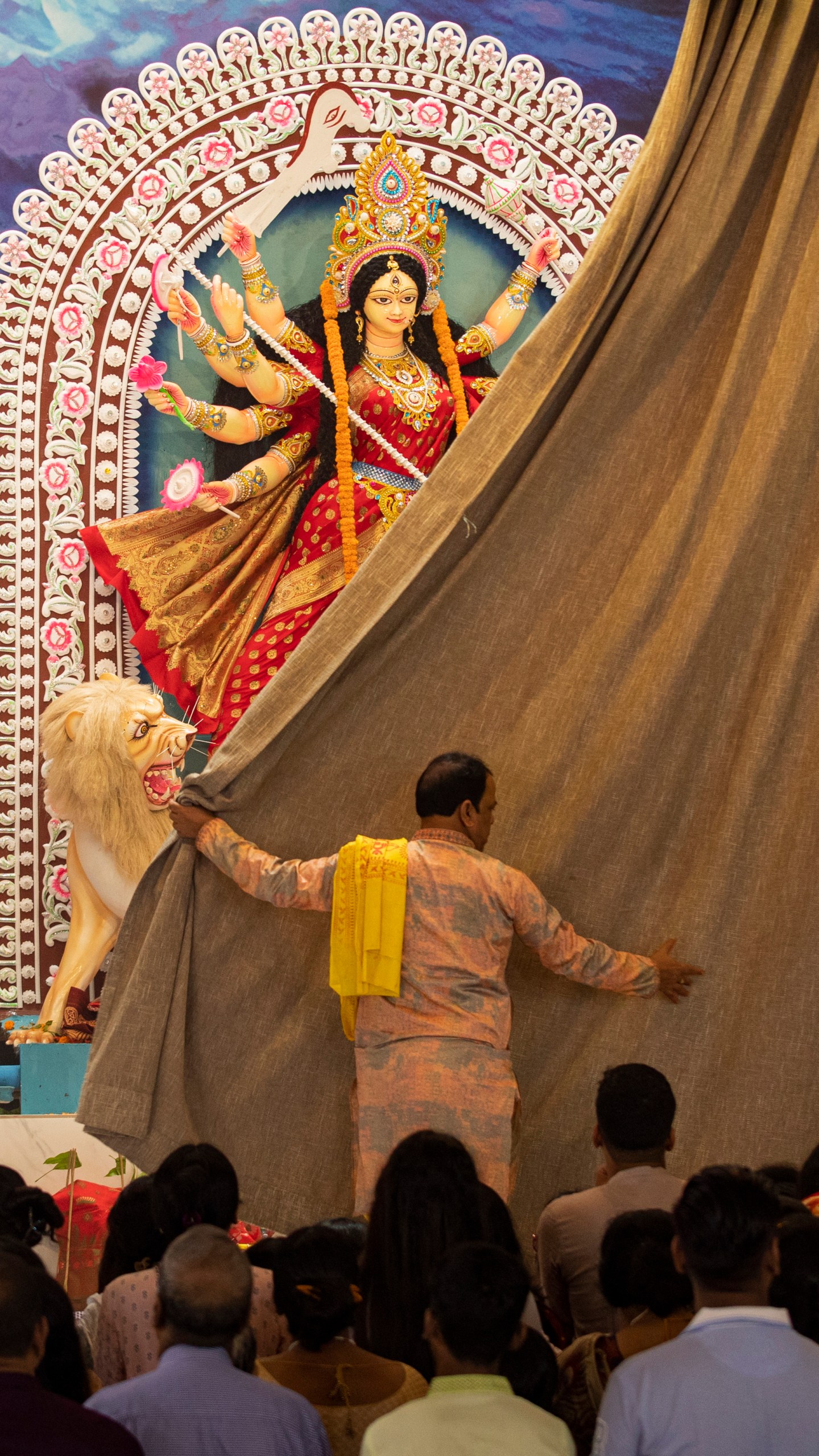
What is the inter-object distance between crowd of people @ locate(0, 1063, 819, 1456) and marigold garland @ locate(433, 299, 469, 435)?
3.78 meters

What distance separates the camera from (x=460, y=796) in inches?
128

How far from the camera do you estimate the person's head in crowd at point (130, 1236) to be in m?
2.67

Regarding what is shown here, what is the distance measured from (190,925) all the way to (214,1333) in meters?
1.63

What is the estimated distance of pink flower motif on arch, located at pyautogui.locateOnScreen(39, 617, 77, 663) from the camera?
5.68m

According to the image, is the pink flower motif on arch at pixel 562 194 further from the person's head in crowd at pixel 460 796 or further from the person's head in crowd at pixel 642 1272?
the person's head in crowd at pixel 642 1272

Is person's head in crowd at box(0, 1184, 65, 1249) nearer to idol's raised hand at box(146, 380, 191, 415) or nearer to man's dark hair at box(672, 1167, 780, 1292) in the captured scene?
man's dark hair at box(672, 1167, 780, 1292)

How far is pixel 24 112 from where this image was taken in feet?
18.9

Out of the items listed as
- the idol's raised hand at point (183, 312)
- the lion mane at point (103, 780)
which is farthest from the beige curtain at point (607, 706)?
the idol's raised hand at point (183, 312)

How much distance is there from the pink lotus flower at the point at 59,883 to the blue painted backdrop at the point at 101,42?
2.53 metres

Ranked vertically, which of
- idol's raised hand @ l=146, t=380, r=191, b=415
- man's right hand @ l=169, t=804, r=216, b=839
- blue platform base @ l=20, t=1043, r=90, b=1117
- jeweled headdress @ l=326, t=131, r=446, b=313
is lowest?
blue platform base @ l=20, t=1043, r=90, b=1117

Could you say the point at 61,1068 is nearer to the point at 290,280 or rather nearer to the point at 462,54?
the point at 290,280

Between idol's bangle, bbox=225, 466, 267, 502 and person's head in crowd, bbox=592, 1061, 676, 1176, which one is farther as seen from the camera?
idol's bangle, bbox=225, 466, 267, 502

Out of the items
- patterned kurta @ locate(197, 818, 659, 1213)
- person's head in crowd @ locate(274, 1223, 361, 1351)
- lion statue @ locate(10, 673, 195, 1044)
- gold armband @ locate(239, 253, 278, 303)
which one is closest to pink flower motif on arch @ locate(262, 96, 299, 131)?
gold armband @ locate(239, 253, 278, 303)

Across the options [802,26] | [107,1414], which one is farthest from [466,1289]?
[802,26]
